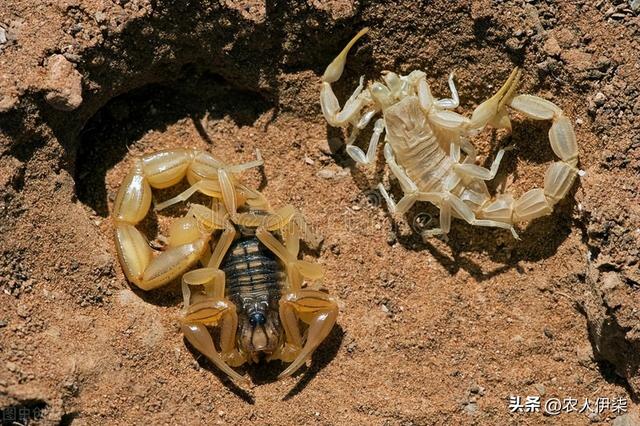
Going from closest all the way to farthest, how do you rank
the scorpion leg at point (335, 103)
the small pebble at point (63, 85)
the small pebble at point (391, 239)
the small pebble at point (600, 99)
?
the small pebble at point (63, 85) → the small pebble at point (600, 99) → the scorpion leg at point (335, 103) → the small pebble at point (391, 239)

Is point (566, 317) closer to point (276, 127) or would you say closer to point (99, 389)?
point (276, 127)

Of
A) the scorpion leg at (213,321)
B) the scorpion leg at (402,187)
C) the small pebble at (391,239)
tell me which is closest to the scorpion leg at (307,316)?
the scorpion leg at (213,321)

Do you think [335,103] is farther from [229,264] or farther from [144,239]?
[144,239]

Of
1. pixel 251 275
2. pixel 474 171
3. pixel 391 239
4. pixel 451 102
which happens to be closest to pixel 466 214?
pixel 474 171

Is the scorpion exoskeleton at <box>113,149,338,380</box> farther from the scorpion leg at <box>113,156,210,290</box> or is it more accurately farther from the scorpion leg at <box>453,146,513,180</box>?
the scorpion leg at <box>453,146,513,180</box>

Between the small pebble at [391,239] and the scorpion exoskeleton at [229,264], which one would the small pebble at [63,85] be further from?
the small pebble at [391,239]
